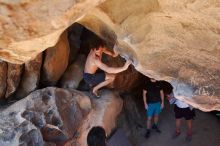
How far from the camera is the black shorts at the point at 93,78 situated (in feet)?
18.6

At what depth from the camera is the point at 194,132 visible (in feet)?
21.6

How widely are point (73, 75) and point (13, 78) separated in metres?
1.03

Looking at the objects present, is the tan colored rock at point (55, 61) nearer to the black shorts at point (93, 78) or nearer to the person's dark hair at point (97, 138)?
the black shorts at point (93, 78)

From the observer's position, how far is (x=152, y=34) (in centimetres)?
364

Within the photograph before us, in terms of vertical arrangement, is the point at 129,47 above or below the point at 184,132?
above

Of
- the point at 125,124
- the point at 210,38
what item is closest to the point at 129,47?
the point at 210,38

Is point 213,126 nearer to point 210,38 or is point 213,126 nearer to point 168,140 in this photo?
point 168,140

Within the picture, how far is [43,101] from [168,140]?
2.39m

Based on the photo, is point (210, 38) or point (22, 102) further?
point (22, 102)

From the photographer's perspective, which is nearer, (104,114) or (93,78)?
(93,78)

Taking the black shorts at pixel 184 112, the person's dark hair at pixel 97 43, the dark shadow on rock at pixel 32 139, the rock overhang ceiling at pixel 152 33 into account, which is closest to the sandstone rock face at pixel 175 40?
the rock overhang ceiling at pixel 152 33

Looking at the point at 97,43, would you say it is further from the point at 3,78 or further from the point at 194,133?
the point at 194,133

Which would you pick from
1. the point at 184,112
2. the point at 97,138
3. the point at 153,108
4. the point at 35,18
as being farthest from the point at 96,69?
the point at 35,18

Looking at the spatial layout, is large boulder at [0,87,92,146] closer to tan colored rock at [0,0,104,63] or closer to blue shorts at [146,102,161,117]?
blue shorts at [146,102,161,117]
